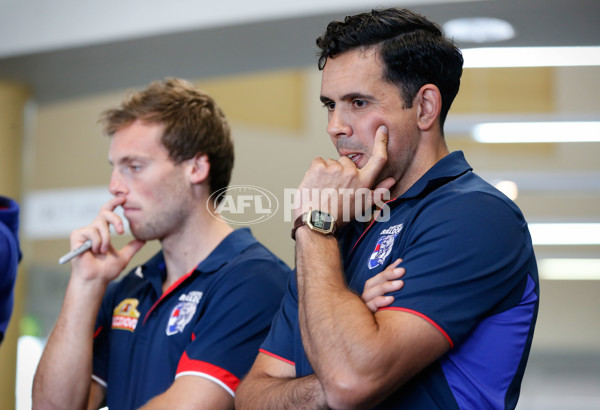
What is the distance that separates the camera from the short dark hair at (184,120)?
6.46 feet

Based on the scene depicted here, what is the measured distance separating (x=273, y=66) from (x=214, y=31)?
0.42 metres

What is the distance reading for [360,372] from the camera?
1.08 m

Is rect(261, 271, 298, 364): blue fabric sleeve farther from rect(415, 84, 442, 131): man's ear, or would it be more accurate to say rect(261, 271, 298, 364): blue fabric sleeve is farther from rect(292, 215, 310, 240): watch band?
rect(415, 84, 442, 131): man's ear

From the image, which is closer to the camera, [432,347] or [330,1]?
[432,347]

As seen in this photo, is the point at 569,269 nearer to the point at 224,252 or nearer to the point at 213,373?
the point at 224,252

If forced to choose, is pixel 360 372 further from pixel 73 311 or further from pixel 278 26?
pixel 278 26

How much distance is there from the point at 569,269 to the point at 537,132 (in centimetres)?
57

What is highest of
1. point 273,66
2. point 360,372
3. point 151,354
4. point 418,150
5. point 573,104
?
point 273,66

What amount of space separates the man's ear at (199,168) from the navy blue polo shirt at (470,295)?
2.76ft

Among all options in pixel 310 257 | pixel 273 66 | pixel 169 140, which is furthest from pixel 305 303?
pixel 273 66

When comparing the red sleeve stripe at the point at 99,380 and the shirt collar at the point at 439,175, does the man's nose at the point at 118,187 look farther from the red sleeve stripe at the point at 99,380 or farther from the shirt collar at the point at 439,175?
the shirt collar at the point at 439,175

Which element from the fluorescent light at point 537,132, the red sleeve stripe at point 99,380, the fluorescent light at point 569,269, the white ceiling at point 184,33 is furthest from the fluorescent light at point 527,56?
the red sleeve stripe at point 99,380

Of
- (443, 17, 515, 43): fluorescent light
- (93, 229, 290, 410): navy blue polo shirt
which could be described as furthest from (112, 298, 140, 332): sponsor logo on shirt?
(443, 17, 515, 43): fluorescent light

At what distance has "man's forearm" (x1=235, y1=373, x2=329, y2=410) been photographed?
3.88 feet
